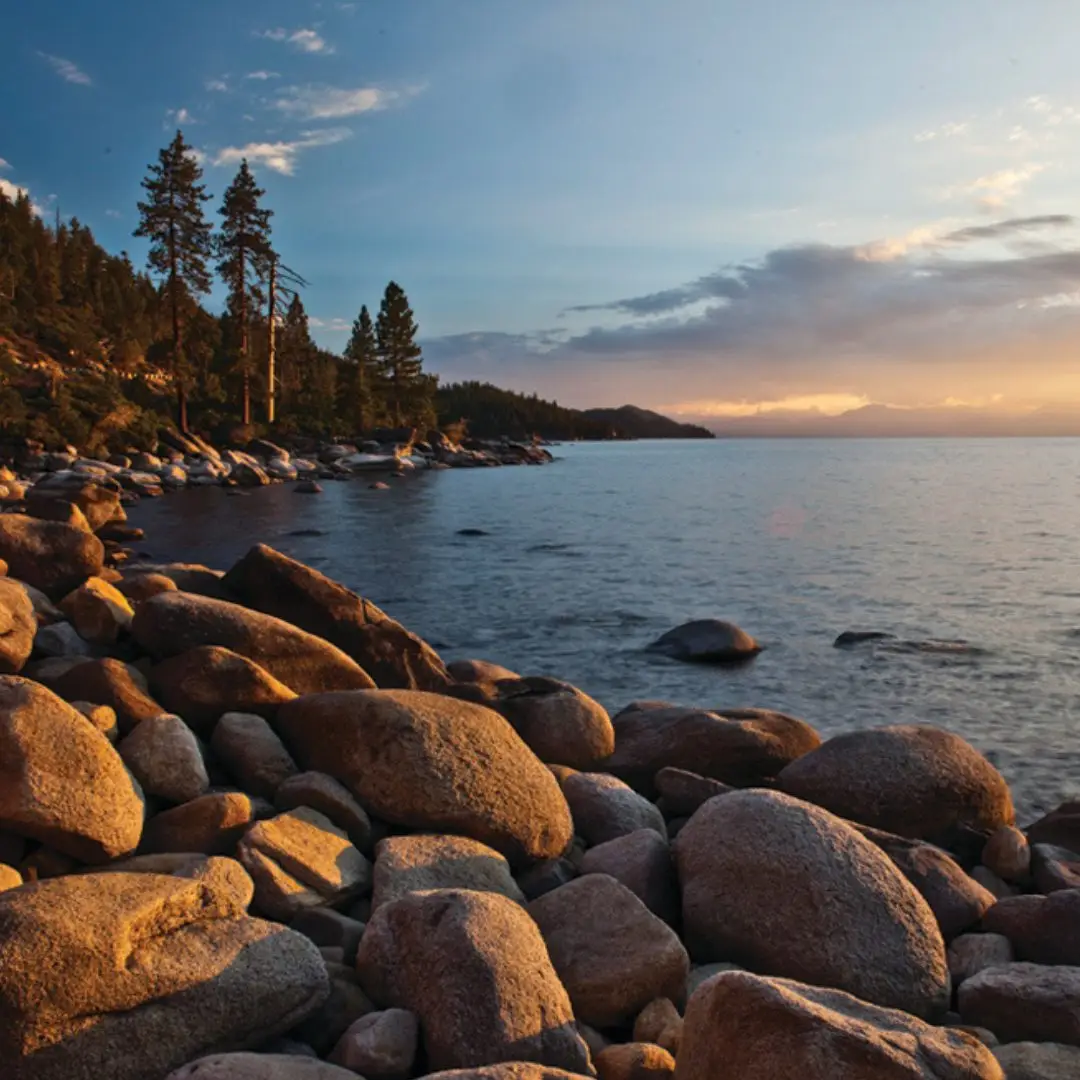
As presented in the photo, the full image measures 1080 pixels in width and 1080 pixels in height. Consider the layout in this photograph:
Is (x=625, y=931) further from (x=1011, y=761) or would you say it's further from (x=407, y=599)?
(x=407, y=599)

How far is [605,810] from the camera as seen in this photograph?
21.3 feet

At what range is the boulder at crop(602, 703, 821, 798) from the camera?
26.8 ft

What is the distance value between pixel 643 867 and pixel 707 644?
8.51 m

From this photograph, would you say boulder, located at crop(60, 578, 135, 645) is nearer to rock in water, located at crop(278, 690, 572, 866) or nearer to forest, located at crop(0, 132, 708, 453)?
rock in water, located at crop(278, 690, 572, 866)

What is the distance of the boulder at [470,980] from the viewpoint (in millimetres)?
3613

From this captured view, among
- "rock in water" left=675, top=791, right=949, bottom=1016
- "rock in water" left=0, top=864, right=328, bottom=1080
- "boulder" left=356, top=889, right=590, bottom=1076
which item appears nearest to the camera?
"rock in water" left=0, top=864, right=328, bottom=1080

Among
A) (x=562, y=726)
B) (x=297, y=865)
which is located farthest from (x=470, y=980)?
(x=562, y=726)

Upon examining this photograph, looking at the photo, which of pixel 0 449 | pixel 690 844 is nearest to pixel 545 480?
pixel 0 449

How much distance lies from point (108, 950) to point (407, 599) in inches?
583

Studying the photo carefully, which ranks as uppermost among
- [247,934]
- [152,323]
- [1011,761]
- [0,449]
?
[152,323]

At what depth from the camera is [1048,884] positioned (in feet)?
21.4

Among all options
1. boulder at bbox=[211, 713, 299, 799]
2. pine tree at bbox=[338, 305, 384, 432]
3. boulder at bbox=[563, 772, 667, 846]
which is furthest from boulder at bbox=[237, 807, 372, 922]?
pine tree at bbox=[338, 305, 384, 432]

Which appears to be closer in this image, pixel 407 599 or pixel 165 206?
pixel 407 599

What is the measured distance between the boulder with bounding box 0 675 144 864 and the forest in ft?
132
